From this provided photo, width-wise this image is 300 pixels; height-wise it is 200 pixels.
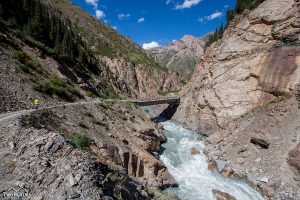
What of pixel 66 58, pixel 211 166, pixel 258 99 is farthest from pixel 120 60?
pixel 211 166

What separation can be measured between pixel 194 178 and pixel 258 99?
59.0 ft

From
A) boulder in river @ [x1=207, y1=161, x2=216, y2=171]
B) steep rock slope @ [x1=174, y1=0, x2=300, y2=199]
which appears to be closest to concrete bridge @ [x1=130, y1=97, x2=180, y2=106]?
steep rock slope @ [x1=174, y1=0, x2=300, y2=199]

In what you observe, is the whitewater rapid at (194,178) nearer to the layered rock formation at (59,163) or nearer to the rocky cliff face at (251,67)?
the layered rock formation at (59,163)

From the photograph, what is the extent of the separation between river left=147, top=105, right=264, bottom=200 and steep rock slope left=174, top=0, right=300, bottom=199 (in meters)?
1.81

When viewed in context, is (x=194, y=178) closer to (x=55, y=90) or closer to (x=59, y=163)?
(x=59, y=163)

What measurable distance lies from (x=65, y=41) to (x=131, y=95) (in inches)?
1323

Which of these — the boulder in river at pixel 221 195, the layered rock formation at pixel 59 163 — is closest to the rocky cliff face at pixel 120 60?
the layered rock formation at pixel 59 163

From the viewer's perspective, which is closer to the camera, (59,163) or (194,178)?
(59,163)

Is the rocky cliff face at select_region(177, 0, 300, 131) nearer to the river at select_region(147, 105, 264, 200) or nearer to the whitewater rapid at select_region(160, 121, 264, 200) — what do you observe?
the river at select_region(147, 105, 264, 200)

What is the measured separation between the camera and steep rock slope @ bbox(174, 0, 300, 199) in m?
24.1

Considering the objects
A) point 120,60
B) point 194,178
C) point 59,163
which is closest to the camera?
point 59,163

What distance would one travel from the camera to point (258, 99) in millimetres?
33812

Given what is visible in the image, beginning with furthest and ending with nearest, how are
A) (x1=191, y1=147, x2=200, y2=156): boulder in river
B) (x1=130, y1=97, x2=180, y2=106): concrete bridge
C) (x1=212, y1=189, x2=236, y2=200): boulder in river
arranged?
(x1=130, y1=97, x2=180, y2=106): concrete bridge
(x1=191, y1=147, x2=200, y2=156): boulder in river
(x1=212, y1=189, x2=236, y2=200): boulder in river

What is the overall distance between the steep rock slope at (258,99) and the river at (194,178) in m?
1.81
